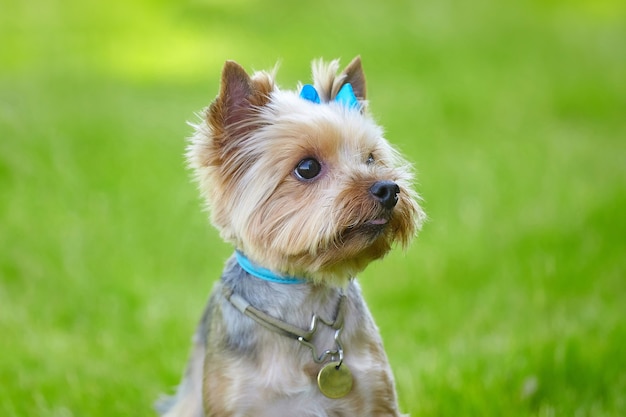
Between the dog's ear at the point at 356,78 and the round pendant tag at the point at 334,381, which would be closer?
the round pendant tag at the point at 334,381

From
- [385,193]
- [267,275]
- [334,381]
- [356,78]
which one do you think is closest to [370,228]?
[385,193]

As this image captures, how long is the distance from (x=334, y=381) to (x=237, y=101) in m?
1.54

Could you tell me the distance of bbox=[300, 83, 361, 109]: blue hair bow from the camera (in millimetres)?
4883

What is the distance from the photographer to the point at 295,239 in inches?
177

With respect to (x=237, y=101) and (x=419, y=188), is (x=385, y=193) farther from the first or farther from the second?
(x=419, y=188)

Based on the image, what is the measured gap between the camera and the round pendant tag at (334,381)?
4680mm

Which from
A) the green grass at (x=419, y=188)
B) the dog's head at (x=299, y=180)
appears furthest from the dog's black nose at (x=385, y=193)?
the green grass at (x=419, y=188)

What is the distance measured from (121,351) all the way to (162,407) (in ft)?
5.31

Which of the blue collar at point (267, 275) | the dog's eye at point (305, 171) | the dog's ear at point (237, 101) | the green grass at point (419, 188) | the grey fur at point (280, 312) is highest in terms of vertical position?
the dog's ear at point (237, 101)

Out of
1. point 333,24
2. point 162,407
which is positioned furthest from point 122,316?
point 333,24

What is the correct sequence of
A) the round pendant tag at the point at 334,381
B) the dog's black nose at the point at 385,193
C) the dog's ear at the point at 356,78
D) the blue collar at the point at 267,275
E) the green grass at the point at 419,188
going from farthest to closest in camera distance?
1. the green grass at the point at 419,188
2. the dog's ear at the point at 356,78
3. the blue collar at the point at 267,275
4. the round pendant tag at the point at 334,381
5. the dog's black nose at the point at 385,193

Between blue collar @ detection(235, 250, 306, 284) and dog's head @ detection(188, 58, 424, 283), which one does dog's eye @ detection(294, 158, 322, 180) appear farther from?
blue collar @ detection(235, 250, 306, 284)

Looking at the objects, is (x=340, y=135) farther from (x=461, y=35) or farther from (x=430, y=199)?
(x=461, y=35)

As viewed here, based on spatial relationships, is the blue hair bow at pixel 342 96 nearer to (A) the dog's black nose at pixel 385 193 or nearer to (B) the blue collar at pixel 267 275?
(A) the dog's black nose at pixel 385 193
